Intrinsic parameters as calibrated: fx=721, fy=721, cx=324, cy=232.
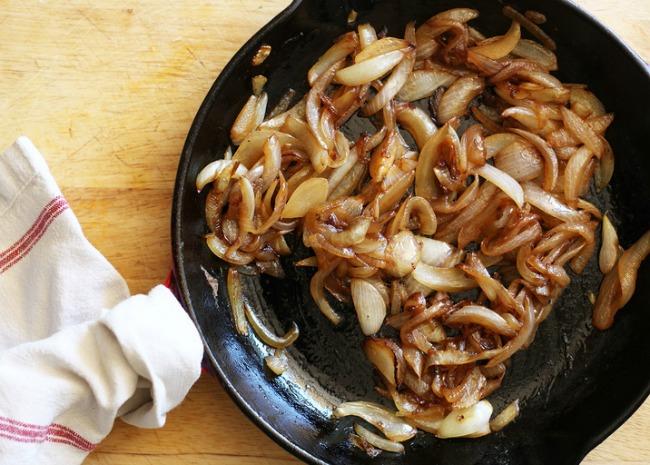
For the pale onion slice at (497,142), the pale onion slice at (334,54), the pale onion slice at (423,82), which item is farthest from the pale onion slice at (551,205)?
the pale onion slice at (334,54)

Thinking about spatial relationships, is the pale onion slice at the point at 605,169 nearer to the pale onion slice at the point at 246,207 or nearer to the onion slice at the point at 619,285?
the onion slice at the point at 619,285

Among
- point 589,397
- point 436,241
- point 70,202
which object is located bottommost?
point 70,202

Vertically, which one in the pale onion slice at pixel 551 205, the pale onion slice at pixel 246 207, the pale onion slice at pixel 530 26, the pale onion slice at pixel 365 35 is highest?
the pale onion slice at pixel 530 26

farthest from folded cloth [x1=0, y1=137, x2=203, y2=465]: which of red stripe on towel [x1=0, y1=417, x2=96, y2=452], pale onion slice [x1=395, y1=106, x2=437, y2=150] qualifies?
pale onion slice [x1=395, y1=106, x2=437, y2=150]

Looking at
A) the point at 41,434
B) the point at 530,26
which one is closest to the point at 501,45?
the point at 530,26

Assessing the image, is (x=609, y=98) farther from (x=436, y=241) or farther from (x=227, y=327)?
(x=227, y=327)

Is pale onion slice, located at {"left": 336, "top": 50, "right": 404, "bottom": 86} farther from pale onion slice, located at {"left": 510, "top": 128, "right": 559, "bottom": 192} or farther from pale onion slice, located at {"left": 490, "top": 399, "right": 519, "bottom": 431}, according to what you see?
pale onion slice, located at {"left": 490, "top": 399, "right": 519, "bottom": 431}

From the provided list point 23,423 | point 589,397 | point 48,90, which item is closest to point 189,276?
point 23,423
